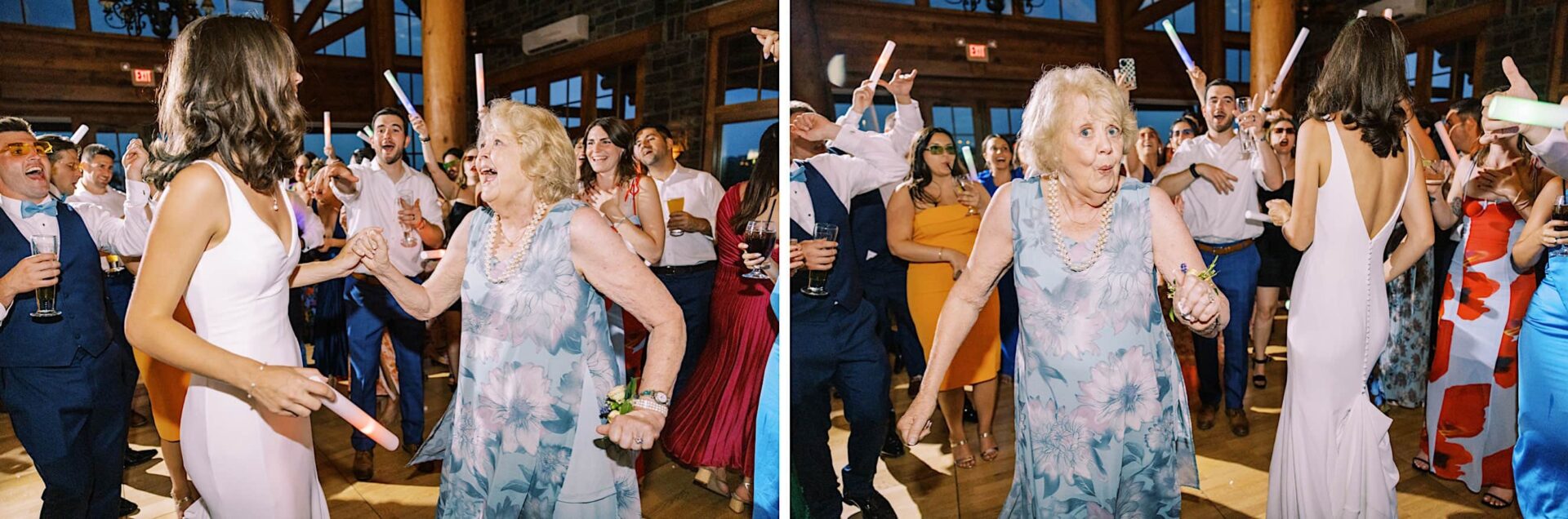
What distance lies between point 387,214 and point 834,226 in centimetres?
134

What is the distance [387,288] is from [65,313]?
27.6 inches

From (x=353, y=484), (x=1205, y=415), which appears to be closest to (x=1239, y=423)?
(x=1205, y=415)

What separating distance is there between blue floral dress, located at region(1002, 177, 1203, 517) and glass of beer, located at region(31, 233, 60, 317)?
2045 millimetres

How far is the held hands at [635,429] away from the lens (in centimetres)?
182

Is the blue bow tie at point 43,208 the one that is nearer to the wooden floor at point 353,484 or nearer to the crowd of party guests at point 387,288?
the crowd of party guests at point 387,288

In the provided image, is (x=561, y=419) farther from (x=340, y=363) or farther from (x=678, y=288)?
(x=340, y=363)

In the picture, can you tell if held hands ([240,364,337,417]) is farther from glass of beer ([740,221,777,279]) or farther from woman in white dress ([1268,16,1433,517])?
woman in white dress ([1268,16,1433,517])

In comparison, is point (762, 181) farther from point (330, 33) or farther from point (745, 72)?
point (330, 33)

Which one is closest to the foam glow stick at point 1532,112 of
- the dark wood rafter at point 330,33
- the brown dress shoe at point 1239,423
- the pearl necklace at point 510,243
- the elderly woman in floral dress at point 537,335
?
the brown dress shoe at point 1239,423

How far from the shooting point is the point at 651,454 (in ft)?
9.36

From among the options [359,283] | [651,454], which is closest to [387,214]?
[359,283]

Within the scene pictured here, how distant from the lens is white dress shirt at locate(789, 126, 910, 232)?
8.09 ft

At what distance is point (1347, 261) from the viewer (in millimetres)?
2213

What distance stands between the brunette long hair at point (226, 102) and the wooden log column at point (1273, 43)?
7.45 ft
